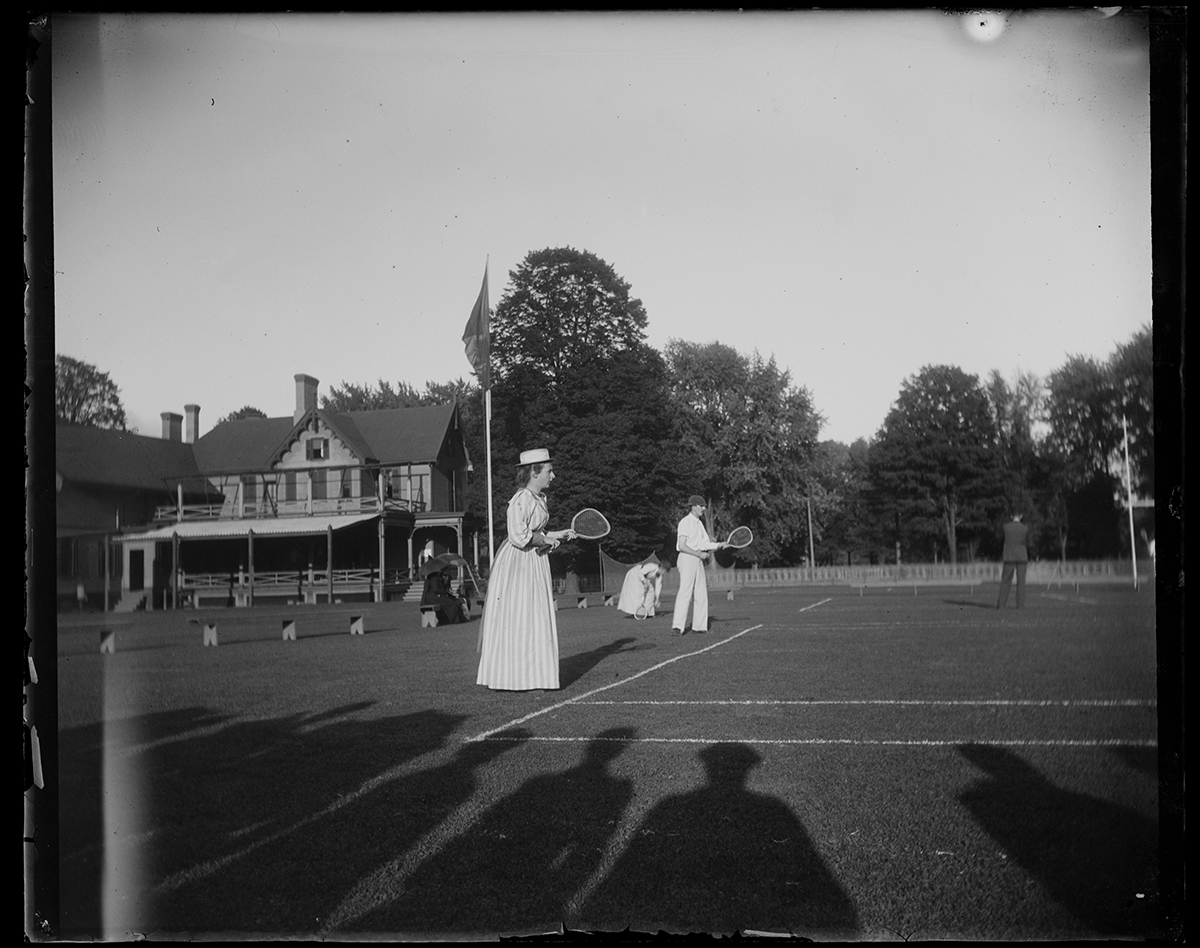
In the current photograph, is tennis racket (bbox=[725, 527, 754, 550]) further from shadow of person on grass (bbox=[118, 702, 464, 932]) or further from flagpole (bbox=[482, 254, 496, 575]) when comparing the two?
shadow of person on grass (bbox=[118, 702, 464, 932])

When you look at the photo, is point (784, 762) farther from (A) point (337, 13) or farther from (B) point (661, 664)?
(B) point (661, 664)

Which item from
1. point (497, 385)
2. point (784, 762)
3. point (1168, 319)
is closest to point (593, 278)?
point (497, 385)

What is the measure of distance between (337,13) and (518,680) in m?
6.17

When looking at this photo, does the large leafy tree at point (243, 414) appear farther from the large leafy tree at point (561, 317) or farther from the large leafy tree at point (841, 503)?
the large leafy tree at point (841, 503)

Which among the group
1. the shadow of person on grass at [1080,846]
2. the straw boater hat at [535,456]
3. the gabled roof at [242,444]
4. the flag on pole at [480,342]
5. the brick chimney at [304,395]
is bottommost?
the shadow of person on grass at [1080,846]

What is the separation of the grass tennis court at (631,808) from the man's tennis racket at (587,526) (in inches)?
55.8

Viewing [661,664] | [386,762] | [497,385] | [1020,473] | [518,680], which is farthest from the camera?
[497,385]

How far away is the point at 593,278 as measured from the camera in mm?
9375

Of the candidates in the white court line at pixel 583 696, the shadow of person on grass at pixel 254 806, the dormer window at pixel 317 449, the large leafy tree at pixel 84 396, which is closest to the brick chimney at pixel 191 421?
the large leafy tree at pixel 84 396

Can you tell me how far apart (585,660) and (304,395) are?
5.68m

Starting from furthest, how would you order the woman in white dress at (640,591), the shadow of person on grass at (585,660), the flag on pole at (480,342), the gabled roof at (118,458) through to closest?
the woman in white dress at (640,591) < the flag on pole at (480,342) < the shadow of person on grass at (585,660) < the gabled roof at (118,458)

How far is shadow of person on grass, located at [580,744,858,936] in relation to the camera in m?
3.40

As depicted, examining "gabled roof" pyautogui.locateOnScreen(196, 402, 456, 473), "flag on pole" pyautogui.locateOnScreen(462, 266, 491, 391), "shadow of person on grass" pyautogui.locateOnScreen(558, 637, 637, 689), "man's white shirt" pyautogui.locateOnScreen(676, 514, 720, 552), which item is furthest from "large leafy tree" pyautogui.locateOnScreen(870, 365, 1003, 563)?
"gabled roof" pyautogui.locateOnScreen(196, 402, 456, 473)

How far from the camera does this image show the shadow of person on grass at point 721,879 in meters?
3.40
